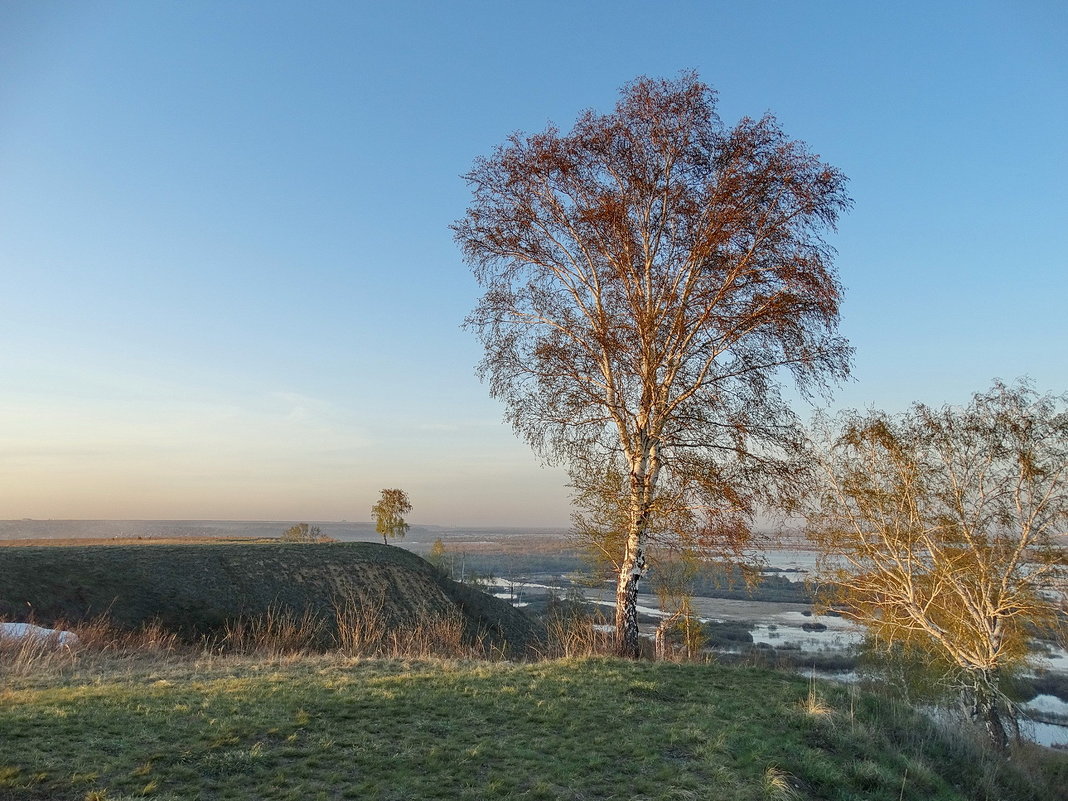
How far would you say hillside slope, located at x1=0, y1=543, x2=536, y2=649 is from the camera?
86.5ft

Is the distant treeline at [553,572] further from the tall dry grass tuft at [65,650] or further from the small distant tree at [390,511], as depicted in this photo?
the tall dry grass tuft at [65,650]

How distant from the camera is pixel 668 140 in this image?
1146cm

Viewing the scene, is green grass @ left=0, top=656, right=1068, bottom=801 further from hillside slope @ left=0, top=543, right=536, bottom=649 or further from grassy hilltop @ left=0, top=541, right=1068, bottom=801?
hillside slope @ left=0, top=543, right=536, bottom=649

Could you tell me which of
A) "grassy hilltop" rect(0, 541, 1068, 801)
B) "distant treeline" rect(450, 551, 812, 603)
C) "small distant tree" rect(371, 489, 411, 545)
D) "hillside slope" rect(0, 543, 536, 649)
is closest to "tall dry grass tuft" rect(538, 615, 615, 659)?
"grassy hilltop" rect(0, 541, 1068, 801)

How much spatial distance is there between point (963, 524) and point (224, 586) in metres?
31.5

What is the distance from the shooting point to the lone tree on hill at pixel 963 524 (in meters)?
16.1

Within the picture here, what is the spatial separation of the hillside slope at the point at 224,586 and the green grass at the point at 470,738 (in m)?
15.8

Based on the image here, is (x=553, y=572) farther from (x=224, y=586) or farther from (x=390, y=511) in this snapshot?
(x=224, y=586)

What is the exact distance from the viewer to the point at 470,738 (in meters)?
6.32

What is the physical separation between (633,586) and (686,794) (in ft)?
18.3

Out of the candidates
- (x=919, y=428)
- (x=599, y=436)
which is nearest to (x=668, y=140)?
(x=599, y=436)

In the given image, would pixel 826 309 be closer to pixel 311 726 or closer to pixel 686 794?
pixel 686 794

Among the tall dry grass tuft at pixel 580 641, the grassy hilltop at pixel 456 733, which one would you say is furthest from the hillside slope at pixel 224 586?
the grassy hilltop at pixel 456 733

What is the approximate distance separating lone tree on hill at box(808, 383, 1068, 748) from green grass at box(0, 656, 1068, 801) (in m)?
8.72
